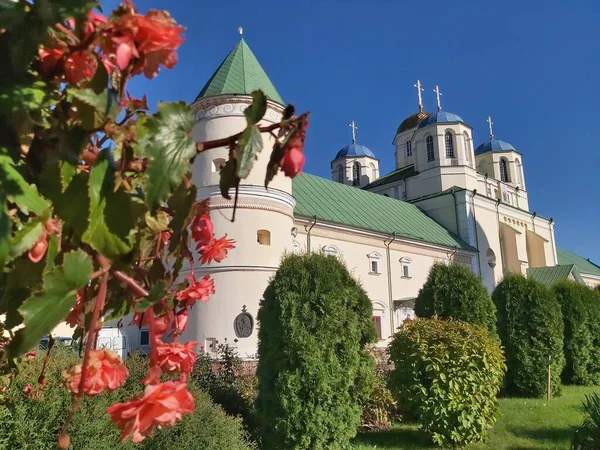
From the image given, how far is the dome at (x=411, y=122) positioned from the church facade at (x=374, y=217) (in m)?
0.11

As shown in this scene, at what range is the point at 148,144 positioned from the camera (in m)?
0.85

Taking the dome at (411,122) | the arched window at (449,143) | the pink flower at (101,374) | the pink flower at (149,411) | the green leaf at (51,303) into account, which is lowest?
the pink flower at (149,411)

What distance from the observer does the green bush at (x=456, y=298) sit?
1180cm

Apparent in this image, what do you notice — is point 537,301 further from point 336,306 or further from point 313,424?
point 313,424

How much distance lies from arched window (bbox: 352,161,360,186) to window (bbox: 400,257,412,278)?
17.3 m

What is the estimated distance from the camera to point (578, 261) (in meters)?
47.8

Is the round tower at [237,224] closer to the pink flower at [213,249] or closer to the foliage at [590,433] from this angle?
the foliage at [590,433]

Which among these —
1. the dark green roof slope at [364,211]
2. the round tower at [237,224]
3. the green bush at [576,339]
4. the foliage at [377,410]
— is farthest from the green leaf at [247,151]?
the dark green roof slope at [364,211]

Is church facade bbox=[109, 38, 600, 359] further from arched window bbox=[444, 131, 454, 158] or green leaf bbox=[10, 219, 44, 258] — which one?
green leaf bbox=[10, 219, 44, 258]

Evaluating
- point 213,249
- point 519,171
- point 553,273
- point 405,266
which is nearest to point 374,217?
point 405,266

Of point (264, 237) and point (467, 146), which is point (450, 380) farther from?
point (467, 146)

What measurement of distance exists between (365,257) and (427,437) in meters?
14.5

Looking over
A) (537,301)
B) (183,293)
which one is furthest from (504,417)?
(183,293)

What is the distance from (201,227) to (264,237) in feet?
51.1
